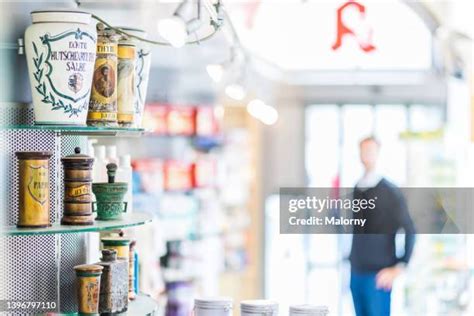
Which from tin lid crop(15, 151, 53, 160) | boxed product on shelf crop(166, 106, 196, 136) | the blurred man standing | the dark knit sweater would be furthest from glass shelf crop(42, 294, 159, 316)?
boxed product on shelf crop(166, 106, 196, 136)

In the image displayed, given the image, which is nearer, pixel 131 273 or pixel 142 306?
pixel 142 306

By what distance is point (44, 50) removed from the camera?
2723mm

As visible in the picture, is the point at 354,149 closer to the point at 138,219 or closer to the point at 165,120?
the point at 165,120

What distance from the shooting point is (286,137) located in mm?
11383

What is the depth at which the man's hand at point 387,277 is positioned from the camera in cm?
586

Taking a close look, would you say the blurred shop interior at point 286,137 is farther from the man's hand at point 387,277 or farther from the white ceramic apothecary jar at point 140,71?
the white ceramic apothecary jar at point 140,71

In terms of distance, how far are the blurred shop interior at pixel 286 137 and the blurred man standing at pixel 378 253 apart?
0.13 meters

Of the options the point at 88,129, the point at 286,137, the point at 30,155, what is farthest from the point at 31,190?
the point at 286,137

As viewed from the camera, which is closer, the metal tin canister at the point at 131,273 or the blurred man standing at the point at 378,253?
the metal tin canister at the point at 131,273

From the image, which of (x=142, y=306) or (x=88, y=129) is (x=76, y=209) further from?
(x=142, y=306)

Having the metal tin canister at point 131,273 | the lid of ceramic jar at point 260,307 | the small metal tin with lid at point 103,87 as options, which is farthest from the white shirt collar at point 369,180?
the small metal tin with lid at point 103,87

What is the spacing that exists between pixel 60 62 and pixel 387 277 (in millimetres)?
3725

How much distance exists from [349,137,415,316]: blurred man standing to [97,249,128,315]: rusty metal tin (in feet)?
8.09

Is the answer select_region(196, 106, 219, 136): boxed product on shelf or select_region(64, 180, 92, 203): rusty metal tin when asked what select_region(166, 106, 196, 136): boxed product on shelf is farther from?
select_region(64, 180, 92, 203): rusty metal tin
